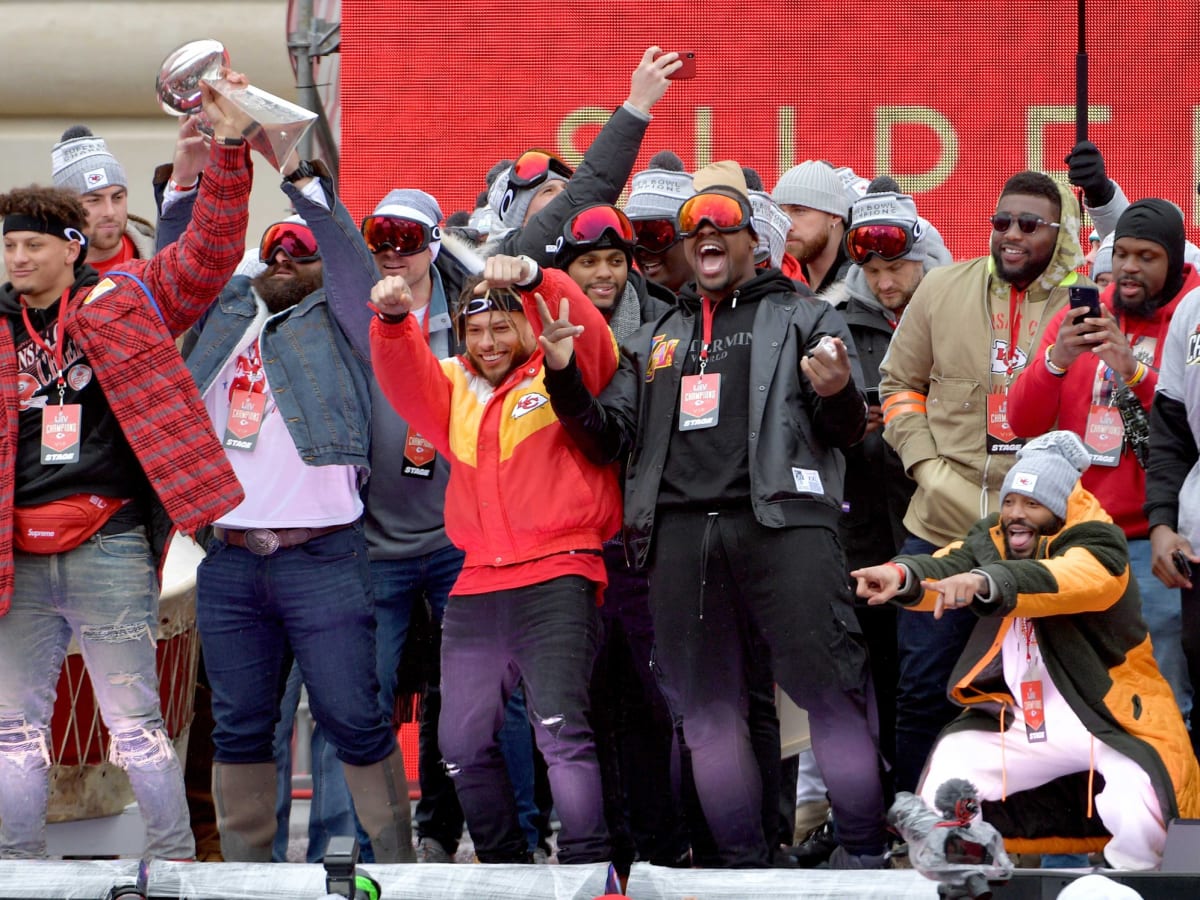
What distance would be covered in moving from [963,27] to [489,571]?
3463 mm

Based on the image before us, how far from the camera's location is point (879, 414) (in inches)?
229

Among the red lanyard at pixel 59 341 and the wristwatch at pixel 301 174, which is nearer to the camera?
the red lanyard at pixel 59 341

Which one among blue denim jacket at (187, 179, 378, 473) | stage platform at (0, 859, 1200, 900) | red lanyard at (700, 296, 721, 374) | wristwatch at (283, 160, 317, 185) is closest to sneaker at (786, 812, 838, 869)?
red lanyard at (700, 296, 721, 374)

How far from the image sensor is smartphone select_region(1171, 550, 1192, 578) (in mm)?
5039

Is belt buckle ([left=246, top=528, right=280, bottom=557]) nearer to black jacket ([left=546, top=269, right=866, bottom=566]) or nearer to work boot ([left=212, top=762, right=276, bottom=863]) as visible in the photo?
work boot ([left=212, top=762, right=276, bottom=863])

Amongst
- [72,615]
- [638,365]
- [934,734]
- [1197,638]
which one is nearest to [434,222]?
→ [638,365]

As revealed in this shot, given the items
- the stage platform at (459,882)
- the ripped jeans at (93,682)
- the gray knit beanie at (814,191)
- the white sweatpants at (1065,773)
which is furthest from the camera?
the gray knit beanie at (814,191)

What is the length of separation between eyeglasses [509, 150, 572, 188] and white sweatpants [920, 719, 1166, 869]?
7.66ft

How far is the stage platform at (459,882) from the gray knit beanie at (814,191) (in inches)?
114

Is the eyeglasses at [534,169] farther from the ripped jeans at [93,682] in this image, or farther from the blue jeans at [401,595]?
the ripped jeans at [93,682]

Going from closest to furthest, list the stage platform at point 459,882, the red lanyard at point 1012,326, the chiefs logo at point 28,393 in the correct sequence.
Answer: the stage platform at point 459,882, the chiefs logo at point 28,393, the red lanyard at point 1012,326

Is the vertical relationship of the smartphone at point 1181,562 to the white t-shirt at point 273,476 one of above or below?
below

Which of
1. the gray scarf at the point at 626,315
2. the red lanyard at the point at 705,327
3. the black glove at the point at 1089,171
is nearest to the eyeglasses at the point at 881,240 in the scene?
the black glove at the point at 1089,171

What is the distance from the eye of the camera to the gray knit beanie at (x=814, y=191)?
20.6ft
